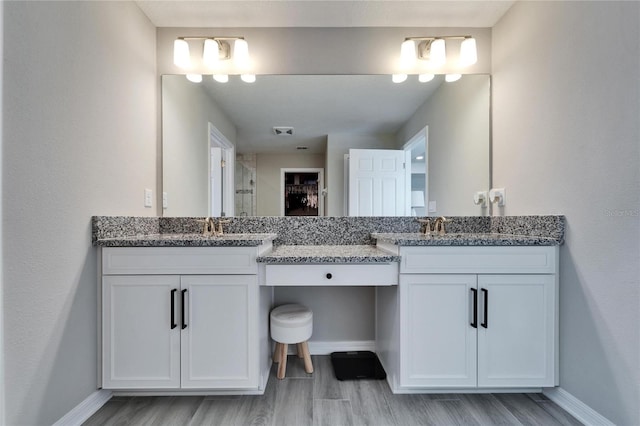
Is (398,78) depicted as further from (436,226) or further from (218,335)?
(218,335)

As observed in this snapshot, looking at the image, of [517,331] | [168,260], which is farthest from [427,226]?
[168,260]

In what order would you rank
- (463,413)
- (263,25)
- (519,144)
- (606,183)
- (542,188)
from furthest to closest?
(263,25)
(519,144)
(542,188)
(463,413)
(606,183)

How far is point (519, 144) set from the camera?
1724 millimetres

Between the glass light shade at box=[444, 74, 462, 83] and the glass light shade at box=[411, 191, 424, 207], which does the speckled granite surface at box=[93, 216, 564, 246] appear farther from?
the glass light shade at box=[444, 74, 462, 83]

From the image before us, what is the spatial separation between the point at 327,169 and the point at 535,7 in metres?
1.46

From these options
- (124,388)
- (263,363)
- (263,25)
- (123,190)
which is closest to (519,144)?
(263,25)

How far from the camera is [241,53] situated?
188cm

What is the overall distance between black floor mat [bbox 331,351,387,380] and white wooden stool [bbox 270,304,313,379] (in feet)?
0.61

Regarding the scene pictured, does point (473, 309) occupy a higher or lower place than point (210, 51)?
lower

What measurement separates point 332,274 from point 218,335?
0.64 metres

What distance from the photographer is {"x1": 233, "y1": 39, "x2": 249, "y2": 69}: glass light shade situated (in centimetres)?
187

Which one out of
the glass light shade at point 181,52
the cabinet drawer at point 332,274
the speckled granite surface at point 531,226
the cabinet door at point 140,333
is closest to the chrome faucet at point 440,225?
the speckled granite surface at point 531,226

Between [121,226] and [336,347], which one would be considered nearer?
[121,226]

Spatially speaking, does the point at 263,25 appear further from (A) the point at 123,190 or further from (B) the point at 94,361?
(B) the point at 94,361
